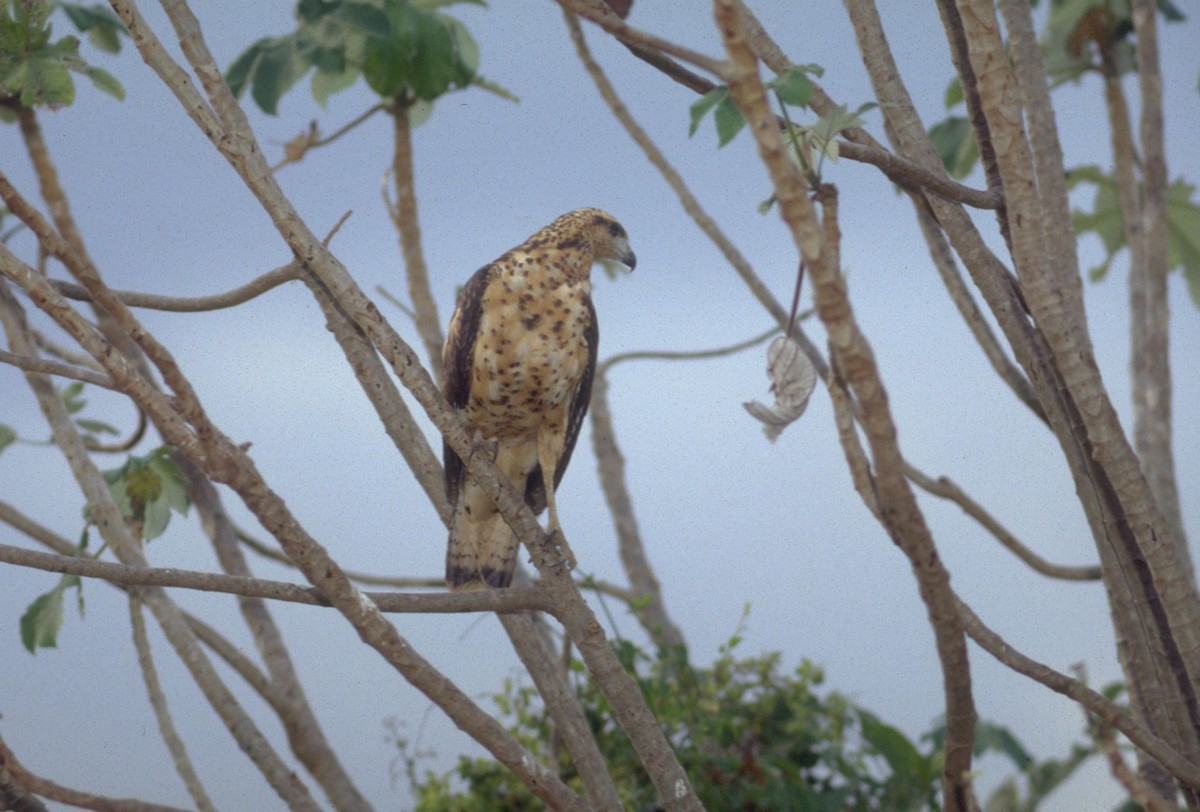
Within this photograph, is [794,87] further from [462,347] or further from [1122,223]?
[1122,223]

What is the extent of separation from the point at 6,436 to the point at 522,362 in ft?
6.25

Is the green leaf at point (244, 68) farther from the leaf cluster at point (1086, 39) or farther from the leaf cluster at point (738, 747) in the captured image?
the leaf cluster at point (1086, 39)

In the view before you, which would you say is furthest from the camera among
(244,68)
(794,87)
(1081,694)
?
(244,68)

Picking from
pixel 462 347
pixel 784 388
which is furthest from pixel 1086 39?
pixel 784 388

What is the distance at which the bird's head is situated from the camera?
3502 mm

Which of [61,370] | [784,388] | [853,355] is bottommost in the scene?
[853,355]

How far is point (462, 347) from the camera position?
3.43 m

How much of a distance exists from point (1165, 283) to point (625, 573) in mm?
2308

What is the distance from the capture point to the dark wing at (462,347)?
3.38 metres

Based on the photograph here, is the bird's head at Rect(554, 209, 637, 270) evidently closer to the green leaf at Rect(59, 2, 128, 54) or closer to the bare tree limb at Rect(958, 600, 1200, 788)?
the green leaf at Rect(59, 2, 128, 54)

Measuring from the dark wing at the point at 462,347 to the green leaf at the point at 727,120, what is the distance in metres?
1.57

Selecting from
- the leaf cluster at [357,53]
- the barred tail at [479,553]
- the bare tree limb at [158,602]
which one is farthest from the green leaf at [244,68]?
the barred tail at [479,553]

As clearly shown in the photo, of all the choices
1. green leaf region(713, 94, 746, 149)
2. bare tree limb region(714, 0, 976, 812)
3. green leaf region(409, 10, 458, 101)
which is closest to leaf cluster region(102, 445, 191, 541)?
green leaf region(409, 10, 458, 101)

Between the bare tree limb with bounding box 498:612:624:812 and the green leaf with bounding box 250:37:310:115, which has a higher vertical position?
the green leaf with bounding box 250:37:310:115
